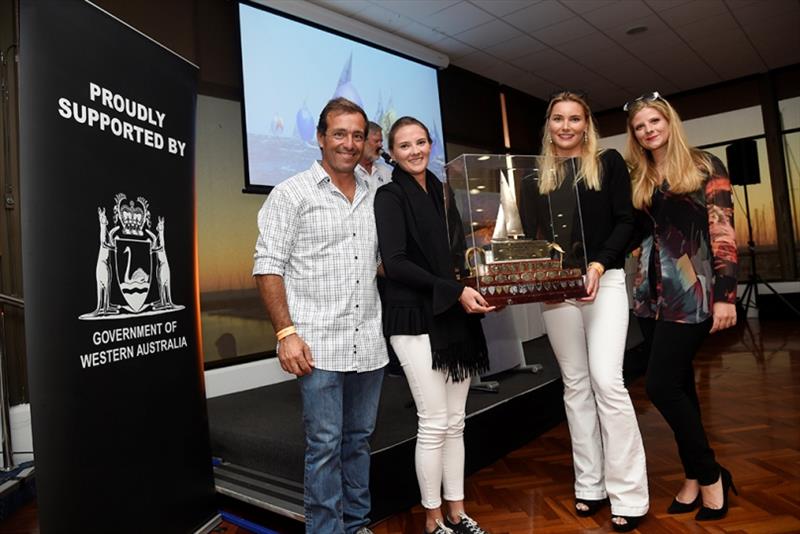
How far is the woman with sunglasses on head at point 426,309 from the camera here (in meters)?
1.66

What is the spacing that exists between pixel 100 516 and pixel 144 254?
76 cm

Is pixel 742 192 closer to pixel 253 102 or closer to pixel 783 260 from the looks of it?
pixel 783 260

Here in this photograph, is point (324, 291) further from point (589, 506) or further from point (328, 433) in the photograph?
point (589, 506)

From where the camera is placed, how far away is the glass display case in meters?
1.73

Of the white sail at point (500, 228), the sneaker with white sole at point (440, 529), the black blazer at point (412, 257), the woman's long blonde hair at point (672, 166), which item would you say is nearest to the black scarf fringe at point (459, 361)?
the black blazer at point (412, 257)

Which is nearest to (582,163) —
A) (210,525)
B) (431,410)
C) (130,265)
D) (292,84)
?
(431,410)

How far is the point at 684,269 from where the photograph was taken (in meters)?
1.88

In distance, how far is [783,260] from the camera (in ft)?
24.0

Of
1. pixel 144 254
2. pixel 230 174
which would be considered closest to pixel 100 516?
pixel 144 254

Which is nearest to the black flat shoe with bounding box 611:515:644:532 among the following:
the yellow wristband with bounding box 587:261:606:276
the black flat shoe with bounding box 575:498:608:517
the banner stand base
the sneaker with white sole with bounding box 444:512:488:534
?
the black flat shoe with bounding box 575:498:608:517

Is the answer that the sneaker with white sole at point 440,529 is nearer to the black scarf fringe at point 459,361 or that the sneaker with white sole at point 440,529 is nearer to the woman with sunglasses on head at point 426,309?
the woman with sunglasses on head at point 426,309

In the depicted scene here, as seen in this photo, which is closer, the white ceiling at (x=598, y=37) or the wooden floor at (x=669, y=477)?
the wooden floor at (x=669, y=477)

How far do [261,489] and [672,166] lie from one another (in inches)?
78.3

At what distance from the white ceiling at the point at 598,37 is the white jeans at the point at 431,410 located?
3818 millimetres
